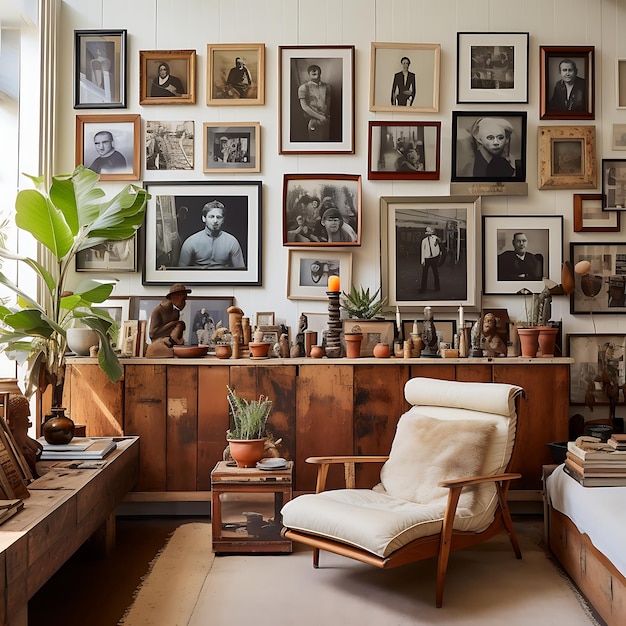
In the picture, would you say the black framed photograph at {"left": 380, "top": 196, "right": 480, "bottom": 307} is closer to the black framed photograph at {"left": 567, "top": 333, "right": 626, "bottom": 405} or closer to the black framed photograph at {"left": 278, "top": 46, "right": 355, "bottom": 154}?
the black framed photograph at {"left": 278, "top": 46, "right": 355, "bottom": 154}

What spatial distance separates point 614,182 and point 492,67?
1179mm

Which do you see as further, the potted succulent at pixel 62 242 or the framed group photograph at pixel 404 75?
the framed group photograph at pixel 404 75

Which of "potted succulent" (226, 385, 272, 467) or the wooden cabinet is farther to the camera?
the wooden cabinet

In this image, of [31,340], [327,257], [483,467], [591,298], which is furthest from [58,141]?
[591,298]

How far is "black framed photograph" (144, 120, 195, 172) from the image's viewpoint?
198 inches

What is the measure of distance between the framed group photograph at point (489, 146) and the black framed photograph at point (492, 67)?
0.42ft

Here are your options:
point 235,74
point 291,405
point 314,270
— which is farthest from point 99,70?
point 291,405

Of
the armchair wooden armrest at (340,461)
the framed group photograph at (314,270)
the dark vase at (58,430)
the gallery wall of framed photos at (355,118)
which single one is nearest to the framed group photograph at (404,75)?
the gallery wall of framed photos at (355,118)

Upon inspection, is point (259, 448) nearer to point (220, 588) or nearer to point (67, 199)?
point (220, 588)

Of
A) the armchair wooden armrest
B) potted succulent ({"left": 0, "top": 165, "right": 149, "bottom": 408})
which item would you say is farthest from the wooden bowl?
Result: the armchair wooden armrest

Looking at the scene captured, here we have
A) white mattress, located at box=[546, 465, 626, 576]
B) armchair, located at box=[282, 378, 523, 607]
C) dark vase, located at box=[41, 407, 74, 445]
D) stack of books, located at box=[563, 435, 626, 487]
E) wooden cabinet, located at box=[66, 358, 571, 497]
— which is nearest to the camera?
white mattress, located at box=[546, 465, 626, 576]

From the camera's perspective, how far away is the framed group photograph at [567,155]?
497 cm

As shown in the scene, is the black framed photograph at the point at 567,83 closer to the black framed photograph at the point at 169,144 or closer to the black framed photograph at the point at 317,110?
the black framed photograph at the point at 317,110

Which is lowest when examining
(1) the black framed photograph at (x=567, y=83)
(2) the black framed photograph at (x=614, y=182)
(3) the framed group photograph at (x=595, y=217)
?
(3) the framed group photograph at (x=595, y=217)
